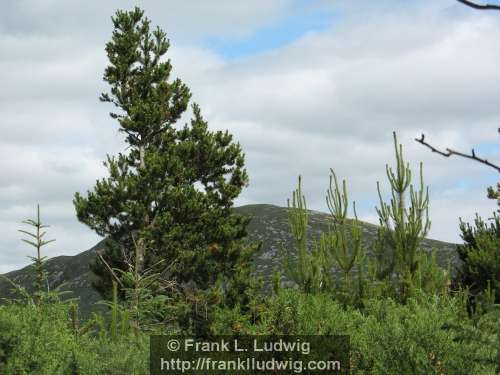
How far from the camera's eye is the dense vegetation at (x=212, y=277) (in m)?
5.30

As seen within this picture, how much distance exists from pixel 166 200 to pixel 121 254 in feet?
11.4

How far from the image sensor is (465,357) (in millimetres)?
5008

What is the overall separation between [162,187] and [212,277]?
423 cm

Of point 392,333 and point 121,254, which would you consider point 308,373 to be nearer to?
point 392,333

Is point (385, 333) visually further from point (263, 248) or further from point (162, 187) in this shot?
point (263, 248)

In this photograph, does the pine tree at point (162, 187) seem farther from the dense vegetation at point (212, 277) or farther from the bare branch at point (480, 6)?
the bare branch at point (480, 6)

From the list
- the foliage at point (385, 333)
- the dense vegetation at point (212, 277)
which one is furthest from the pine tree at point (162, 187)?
the foliage at point (385, 333)

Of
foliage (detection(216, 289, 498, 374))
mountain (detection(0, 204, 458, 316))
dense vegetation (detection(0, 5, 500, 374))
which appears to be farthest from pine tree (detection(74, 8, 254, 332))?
mountain (detection(0, 204, 458, 316))

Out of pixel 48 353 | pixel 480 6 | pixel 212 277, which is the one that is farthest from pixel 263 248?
pixel 480 6

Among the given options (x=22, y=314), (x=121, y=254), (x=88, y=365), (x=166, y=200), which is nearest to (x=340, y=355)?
(x=88, y=365)

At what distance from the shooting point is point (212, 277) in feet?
94.0

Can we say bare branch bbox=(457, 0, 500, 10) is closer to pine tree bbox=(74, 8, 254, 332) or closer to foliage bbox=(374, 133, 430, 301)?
foliage bbox=(374, 133, 430, 301)

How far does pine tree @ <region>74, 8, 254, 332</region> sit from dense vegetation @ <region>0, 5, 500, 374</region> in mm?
60

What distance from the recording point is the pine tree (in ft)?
91.2
